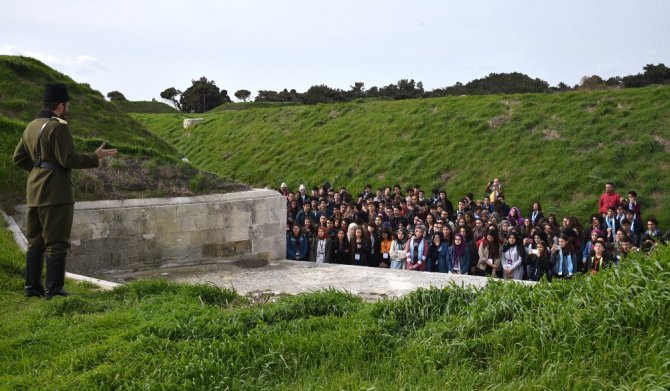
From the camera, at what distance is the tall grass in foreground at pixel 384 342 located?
11.0ft

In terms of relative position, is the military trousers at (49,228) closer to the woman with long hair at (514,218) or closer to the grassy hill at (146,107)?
the woman with long hair at (514,218)

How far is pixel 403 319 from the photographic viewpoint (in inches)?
175

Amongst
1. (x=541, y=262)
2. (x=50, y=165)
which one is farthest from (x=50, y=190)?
(x=541, y=262)

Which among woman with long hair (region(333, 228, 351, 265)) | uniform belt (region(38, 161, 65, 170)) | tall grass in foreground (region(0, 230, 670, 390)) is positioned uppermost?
uniform belt (region(38, 161, 65, 170))

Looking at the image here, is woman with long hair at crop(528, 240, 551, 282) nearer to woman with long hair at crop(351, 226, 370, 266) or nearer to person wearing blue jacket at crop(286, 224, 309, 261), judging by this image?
woman with long hair at crop(351, 226, 370, 266)

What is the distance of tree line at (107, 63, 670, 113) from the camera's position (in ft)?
86.0

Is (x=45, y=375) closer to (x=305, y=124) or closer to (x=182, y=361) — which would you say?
(x=182, y=361)

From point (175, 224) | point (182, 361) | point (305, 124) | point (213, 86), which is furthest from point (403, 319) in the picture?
point (213, 86)

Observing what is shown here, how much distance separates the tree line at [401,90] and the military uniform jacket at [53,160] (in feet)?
71.6

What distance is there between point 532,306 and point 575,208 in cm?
1200

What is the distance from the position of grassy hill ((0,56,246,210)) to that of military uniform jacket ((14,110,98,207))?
3.05m

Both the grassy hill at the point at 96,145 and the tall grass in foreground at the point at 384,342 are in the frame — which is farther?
the grassy hill at the point at 96,145

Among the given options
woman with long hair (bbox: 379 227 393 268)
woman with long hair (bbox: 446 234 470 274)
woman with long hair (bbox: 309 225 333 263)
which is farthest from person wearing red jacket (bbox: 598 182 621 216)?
woman with long hair (bbox: 309 225 333 263)

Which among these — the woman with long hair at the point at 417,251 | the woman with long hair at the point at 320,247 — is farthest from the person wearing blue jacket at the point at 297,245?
the woman with long hair at the point at 417,251
